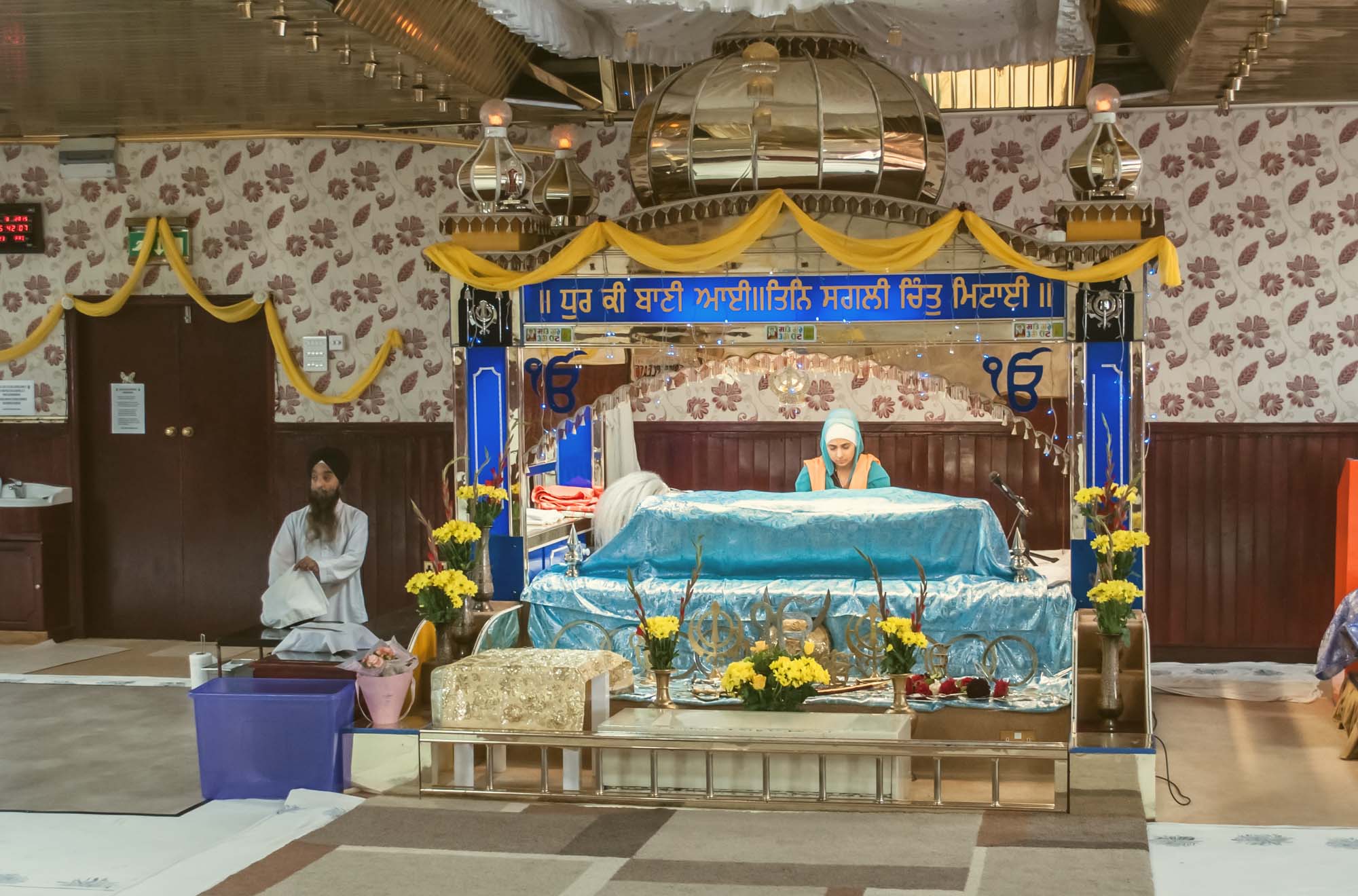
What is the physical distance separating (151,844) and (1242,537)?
20.4ft

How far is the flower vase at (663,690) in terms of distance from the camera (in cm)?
630

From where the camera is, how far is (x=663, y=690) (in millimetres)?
6340

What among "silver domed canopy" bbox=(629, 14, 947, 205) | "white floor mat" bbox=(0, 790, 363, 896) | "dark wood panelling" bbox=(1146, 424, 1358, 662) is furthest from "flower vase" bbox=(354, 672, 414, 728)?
"dark wood panelling" bbox=(1146, 424, 1358, 662)

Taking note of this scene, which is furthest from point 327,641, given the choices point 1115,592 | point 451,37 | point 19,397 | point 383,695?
point 19,397

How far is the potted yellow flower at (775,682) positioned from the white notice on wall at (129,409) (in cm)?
554

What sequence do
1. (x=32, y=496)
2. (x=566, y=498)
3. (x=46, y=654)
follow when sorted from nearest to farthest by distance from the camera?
(x=566, y=498)
(x=46, y=654)
(x=32, y=496)

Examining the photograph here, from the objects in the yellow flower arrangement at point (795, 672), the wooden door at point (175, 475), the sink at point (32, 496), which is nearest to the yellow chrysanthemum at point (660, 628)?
the yellow flower arrangement at point (795, 672)

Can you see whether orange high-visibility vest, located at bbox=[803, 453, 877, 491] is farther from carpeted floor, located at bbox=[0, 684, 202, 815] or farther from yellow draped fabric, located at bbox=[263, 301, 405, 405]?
carpeted floor, located at bbox=[0, 684, 202, 815]

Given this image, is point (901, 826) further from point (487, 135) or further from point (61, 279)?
point (61, 279)

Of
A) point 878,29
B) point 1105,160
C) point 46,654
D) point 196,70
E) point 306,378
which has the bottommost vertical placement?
point 46,654

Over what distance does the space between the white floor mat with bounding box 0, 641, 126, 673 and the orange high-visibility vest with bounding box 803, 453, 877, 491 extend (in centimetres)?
455

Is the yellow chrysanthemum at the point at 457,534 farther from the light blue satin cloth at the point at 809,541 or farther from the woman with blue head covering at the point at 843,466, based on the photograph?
the woman with blue head covering at the point at 843,466

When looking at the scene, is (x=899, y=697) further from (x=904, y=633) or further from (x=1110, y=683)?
(x=1110, y=683)

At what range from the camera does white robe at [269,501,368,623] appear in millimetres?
7930
